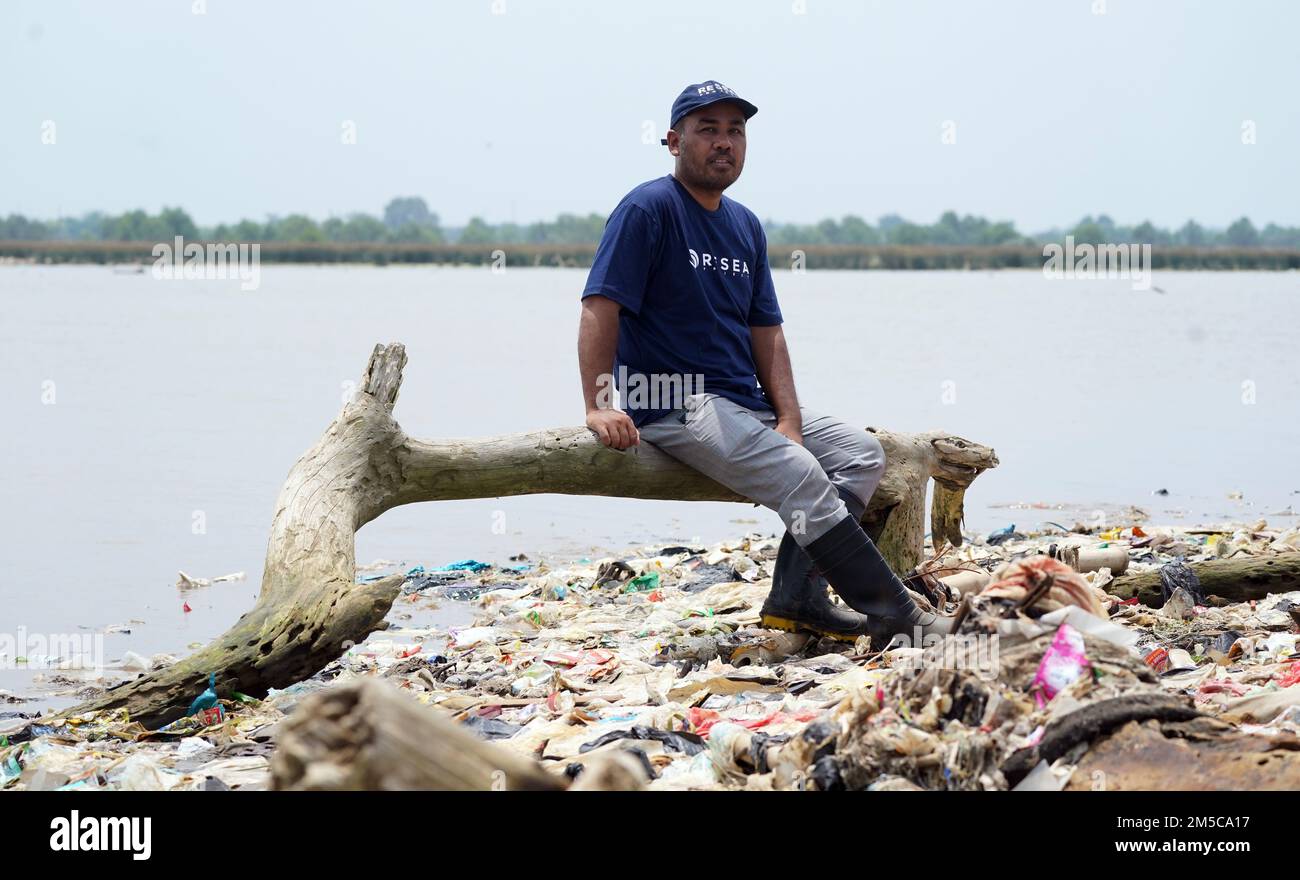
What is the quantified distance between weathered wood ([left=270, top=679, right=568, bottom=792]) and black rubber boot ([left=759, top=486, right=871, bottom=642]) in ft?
10.6

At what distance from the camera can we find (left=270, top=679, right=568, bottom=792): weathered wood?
2.46 metres

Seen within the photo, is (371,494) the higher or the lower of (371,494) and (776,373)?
the lower

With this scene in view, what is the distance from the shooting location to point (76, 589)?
29.6 feet

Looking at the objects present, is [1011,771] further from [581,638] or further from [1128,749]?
[581,638]

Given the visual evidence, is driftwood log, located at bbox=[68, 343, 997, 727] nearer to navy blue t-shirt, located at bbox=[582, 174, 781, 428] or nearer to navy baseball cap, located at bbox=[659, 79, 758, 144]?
navy blue t-shirt, located at bbox=[582, 174, 781, 428]

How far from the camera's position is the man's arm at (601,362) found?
553 centimetres

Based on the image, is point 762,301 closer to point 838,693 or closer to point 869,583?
point 869,583

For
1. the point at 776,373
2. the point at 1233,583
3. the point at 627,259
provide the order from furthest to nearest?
the point at 1233,583 < the point at 776,373 < the point at 627,259

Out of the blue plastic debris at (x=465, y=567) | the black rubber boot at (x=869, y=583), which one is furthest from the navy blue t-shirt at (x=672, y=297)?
the blue plastic debris at (x=465, y=567)

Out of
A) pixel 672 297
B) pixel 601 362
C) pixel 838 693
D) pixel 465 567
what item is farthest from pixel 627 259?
pixel 465 567

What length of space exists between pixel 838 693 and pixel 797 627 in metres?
0.94

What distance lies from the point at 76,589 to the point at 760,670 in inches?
218

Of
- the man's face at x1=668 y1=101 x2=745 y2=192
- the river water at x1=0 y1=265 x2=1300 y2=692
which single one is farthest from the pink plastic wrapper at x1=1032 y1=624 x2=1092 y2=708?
the river water at x1=0 y1=265 x2=1300 y2=692

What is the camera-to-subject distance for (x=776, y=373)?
5980 mm
